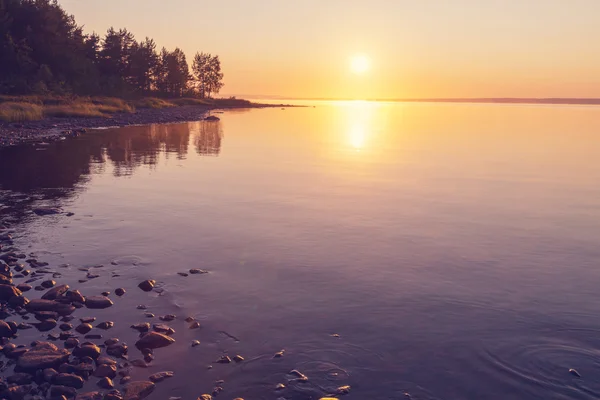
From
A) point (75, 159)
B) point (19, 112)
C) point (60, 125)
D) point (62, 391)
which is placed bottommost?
point (62, 391)

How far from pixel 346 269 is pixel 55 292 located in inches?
288

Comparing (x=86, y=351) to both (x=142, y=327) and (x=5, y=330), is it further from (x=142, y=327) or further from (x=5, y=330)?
(x=5, y=330)

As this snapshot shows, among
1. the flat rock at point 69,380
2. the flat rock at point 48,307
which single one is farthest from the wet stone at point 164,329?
the flat rock at point 48,307

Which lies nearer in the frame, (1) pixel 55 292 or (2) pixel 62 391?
(2) pixel 62 391

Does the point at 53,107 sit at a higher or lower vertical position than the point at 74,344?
higher

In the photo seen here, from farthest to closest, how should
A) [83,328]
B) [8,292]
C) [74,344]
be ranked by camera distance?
[8,292] → [83,328] → [74,344]

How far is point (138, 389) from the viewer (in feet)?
23.7

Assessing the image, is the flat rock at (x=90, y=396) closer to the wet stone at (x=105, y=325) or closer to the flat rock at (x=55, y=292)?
the wet stone at (x=105, y=325)

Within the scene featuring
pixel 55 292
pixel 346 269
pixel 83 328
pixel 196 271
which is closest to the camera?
pixel 83 328

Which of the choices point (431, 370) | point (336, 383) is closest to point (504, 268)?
point (431, 370)

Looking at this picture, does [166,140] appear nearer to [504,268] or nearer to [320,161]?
[320,161]

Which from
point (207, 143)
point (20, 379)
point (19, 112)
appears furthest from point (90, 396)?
point (19, 112)

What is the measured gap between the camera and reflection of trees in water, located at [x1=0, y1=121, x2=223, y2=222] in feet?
73.9

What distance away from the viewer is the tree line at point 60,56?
7588 centimetres
